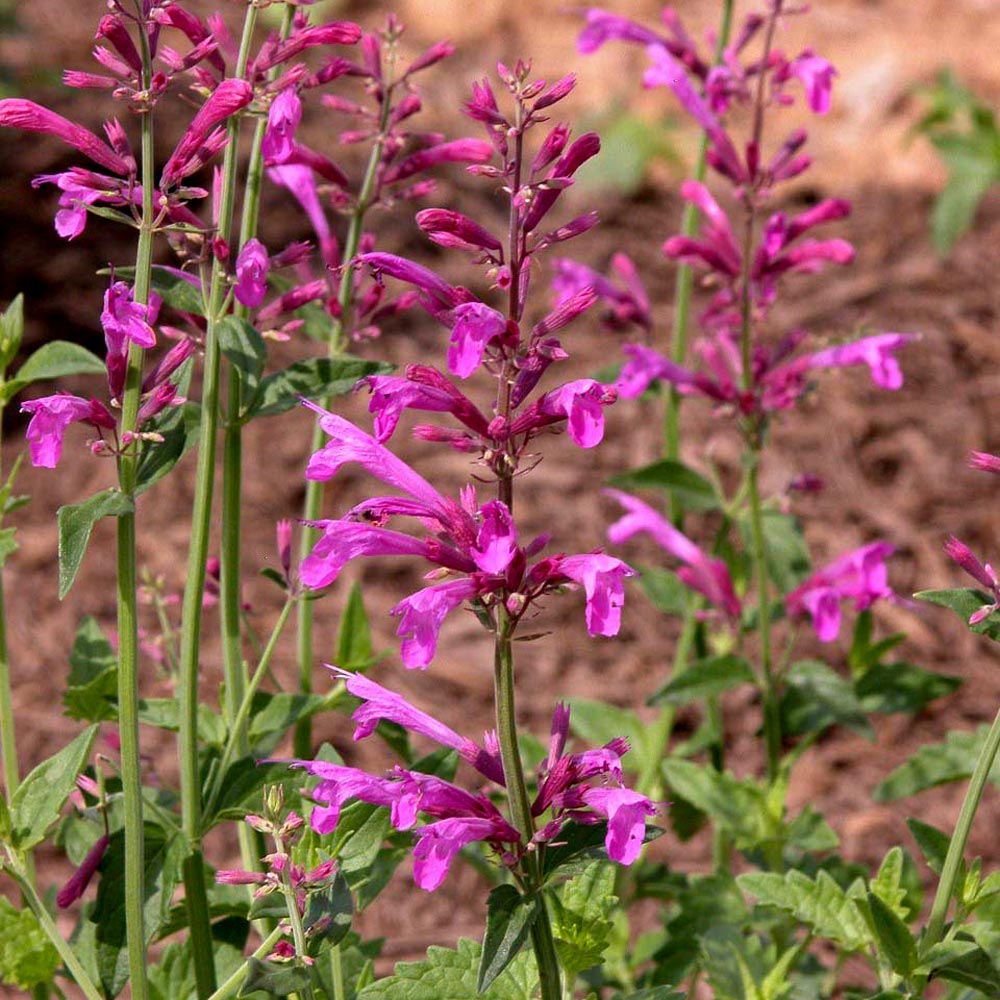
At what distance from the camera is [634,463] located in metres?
6.48

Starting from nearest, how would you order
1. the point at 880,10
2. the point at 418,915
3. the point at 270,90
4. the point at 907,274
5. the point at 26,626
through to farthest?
1. the point at 270,90
2. the point at 418,915
3. the point at 26,626
4. the point at 907,274
5. the point at 880,10

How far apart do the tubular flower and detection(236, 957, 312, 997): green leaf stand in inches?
19.6

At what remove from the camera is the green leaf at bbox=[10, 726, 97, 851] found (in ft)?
7.63

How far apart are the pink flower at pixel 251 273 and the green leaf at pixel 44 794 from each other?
0.76m

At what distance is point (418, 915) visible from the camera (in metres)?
4.69

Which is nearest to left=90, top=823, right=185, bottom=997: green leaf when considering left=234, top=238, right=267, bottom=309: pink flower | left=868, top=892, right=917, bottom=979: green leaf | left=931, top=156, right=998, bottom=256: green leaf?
left=234, top=238, right=267, bottom=309: pink flower

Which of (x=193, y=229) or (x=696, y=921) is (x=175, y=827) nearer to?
(x=193, y=229)

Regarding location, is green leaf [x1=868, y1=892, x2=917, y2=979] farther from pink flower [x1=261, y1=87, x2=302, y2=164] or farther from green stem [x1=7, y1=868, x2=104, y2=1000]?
pink flower [x1=261, y1=87, x2=302, y2=164]

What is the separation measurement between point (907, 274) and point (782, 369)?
14.5 ft

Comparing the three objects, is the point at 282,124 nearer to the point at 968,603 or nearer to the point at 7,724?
the point at 7,724

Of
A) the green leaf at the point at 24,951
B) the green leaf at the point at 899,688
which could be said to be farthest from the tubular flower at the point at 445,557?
the green leaf at the point at 899,688

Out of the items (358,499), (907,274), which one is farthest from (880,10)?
(358,499)

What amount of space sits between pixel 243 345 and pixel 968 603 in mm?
1239

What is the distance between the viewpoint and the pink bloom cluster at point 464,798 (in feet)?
6.31
